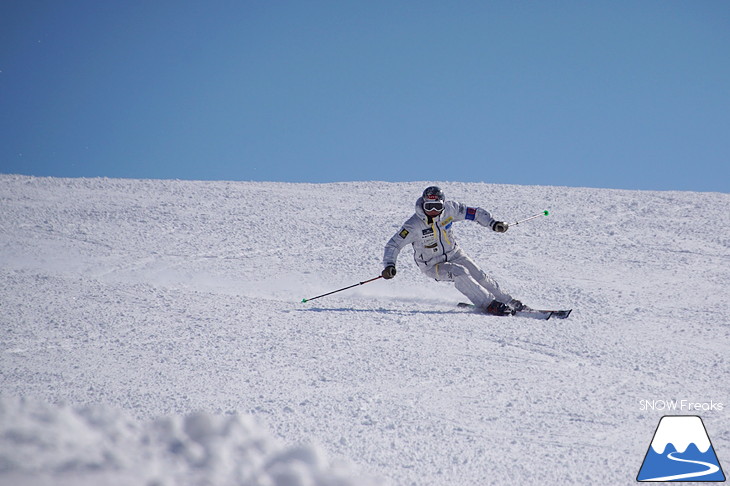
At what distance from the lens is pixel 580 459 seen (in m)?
3.25

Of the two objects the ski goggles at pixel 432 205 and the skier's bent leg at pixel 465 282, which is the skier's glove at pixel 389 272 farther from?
the ski goggles at pixel 432 205

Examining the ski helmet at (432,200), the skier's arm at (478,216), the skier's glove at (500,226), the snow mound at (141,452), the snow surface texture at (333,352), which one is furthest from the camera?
the skier's arm at (478,216)

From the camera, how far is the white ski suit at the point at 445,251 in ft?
25.4

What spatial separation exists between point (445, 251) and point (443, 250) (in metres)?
0.03

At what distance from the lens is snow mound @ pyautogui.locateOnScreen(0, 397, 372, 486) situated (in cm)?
131

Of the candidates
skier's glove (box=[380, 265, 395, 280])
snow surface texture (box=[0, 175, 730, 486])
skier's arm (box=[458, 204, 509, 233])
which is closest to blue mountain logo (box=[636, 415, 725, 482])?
snow surface texture (box=[0, 175, 730, 486])

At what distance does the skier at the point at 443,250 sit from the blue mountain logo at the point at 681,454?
373 cm

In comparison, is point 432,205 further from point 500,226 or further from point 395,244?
point 500,226

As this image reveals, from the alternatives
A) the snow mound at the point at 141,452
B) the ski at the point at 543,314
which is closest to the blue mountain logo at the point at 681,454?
the snow mound at the point at 141,452

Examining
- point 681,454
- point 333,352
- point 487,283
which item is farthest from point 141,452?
point 487,283

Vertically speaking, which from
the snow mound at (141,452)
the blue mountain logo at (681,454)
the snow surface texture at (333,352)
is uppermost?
the snow surface texture at (333,352)

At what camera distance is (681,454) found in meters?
3.38

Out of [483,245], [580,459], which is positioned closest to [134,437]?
[580,459]

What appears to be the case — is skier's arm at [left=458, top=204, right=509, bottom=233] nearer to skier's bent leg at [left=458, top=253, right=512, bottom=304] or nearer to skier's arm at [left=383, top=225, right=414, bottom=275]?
skier's bent leg at [left=458, top=253, right=512, bottom=304]
